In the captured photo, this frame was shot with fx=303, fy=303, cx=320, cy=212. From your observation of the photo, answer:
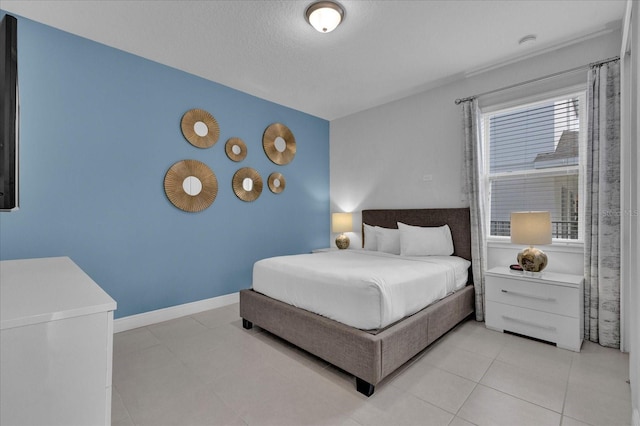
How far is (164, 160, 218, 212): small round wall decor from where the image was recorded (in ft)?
10.6

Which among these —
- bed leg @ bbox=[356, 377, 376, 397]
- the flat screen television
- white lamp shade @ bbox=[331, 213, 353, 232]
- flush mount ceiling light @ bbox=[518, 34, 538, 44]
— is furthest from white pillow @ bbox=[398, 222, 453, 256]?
the flat screen television

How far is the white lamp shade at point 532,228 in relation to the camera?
2553mm

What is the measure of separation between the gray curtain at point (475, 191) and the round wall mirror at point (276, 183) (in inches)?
92.6

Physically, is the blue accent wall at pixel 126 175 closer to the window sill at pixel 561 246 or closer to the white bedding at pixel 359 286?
the white bedding at pixel 359 286

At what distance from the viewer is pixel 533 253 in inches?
107

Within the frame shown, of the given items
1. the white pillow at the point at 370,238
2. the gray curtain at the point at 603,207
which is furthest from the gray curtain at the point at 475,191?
the white pillow at the point at 370,238

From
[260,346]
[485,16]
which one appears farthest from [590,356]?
[485,16]

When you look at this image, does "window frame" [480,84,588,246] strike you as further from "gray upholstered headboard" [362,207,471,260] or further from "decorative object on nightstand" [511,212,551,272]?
"decorative object on nightstand" [511,212,551,272]

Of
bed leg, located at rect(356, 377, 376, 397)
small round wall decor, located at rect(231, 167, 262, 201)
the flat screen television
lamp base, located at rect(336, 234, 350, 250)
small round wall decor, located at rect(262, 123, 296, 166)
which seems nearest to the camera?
the flat screen television

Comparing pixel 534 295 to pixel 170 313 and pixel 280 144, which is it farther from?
pixel 170 313

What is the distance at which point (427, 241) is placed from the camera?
3.35 meters

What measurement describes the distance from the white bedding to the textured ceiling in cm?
199

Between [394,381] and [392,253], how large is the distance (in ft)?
5.94

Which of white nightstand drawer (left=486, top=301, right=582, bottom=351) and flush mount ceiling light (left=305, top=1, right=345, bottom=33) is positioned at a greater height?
flush mount ceiling light (left=305, top=1, right=345, bottom=33)
